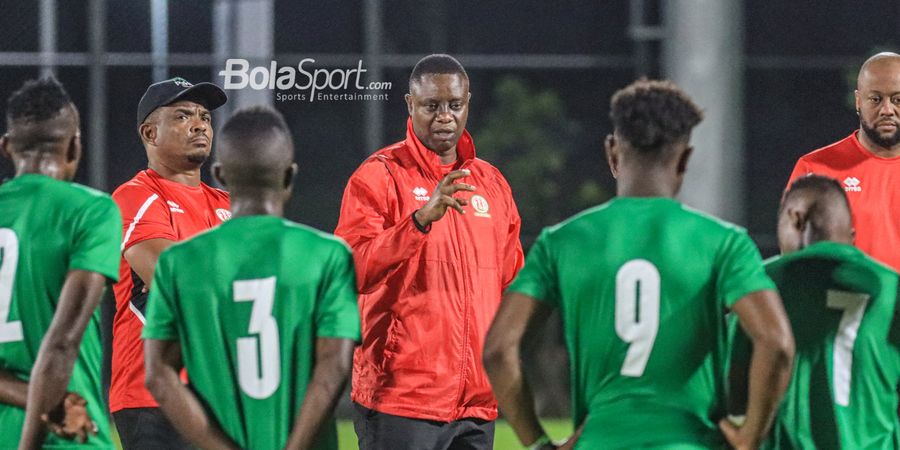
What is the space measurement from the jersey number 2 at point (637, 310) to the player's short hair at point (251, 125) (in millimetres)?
1015

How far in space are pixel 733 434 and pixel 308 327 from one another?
114cm

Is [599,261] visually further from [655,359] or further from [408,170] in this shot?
A: [408,170]

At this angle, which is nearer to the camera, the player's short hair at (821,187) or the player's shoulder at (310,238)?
the player's shoulder at (310,238)

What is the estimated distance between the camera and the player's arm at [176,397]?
3.58 m

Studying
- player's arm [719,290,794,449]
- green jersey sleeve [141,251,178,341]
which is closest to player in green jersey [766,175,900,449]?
player's arm [719,290,794,449]

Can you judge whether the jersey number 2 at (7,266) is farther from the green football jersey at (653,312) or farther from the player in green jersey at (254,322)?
the green football jersey at (653,312)

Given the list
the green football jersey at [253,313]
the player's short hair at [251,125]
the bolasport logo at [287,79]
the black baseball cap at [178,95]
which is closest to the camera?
the green football jersey at [253,313]

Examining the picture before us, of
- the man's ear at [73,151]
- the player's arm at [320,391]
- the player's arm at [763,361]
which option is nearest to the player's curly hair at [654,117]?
the player's arm at [763,361]

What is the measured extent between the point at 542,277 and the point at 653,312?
0.31 meters

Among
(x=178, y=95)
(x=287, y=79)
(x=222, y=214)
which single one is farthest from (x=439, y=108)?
(x=287, y=79)

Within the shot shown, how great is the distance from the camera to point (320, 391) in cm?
356

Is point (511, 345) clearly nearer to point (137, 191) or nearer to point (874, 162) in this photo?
point (137, 191)

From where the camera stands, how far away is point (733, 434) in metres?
3.54

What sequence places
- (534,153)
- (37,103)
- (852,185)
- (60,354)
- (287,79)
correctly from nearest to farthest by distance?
(60,354) < (37,103) < (852,185) < (287,79) < (534,153)
